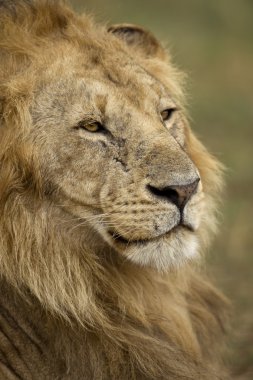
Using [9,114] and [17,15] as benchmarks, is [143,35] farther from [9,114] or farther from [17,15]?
[9,114]

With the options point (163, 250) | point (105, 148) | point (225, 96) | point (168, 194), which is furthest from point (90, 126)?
point (225, 96)

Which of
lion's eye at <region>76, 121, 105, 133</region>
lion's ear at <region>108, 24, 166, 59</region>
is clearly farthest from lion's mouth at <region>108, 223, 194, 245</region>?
lion's ear at <region>108, 24, 166, 59</region>

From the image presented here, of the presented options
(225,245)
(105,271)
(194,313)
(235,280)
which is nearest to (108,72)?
(105,271)

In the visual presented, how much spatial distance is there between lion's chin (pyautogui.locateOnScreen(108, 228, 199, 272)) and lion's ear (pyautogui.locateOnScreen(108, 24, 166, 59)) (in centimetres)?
141

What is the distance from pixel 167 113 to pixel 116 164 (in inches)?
24.5

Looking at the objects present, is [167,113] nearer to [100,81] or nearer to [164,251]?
[100,81]

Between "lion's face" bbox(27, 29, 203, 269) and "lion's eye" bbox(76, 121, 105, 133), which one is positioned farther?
"lion's eye" bbox(76, 121, 105, 133)

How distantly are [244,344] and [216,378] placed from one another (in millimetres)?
1749

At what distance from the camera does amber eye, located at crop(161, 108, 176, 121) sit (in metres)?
4.79

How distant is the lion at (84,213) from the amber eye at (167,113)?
153mm

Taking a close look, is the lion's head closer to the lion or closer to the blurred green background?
the lion

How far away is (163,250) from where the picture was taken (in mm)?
4227

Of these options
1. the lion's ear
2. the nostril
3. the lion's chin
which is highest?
the lion's ear

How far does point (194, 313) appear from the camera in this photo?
5.18m
